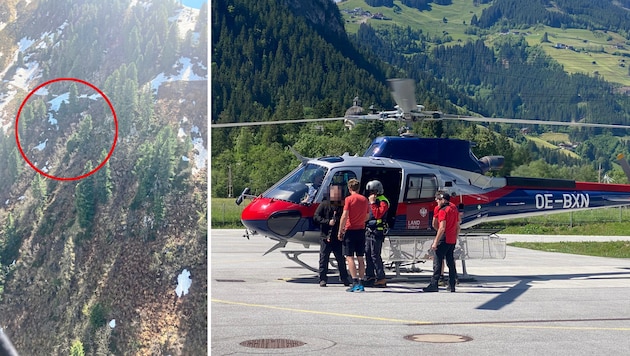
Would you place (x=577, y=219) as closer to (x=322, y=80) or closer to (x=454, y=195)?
(x=454, y=195)

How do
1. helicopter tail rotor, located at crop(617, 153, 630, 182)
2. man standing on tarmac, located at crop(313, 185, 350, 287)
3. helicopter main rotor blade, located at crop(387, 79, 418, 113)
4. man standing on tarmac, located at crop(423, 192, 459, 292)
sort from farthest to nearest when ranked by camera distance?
helicopter tail rotor, located at crop(617, 153, 630, 182) → helicopter main rotor blade, located at crop(387, 79, 418, 113) → man standing on tarmac, located at crop(313, 185, 350, 287) → man standing on tarmac, located at crop(423, 192, 459, 292)

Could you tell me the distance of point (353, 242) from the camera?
497 inches

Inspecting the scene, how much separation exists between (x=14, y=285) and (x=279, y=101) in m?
155

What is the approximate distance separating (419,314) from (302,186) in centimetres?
436

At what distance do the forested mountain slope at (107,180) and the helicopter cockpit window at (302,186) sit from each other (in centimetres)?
1022

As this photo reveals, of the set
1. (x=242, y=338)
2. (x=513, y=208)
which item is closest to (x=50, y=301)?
(x=242, y=338)

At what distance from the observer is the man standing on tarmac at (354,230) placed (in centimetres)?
1248

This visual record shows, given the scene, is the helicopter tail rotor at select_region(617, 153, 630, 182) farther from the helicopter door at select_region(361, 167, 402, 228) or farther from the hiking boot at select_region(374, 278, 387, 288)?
the hiking boot at select_region(374, 278, 387, 288)

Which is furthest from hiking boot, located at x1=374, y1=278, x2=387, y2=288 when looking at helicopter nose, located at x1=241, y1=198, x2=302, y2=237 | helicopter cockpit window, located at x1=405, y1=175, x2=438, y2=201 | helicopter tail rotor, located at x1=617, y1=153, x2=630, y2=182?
helicopter tail rotor, located at x1=617, y1=153, x2=630, y2=182

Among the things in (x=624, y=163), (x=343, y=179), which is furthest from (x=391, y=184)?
(x=624, y=163)

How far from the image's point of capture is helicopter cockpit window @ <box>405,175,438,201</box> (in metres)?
14.6

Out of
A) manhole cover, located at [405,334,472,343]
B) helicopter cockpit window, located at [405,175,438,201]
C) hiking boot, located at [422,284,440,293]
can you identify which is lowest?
hiking boot, located at [422,284,440,293]

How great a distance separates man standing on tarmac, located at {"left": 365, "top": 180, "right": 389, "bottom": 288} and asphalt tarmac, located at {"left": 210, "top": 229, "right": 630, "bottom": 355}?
0.91 feet

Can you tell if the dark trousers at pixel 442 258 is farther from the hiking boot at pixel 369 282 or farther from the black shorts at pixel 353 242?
the black shorts at pixel 353 242
